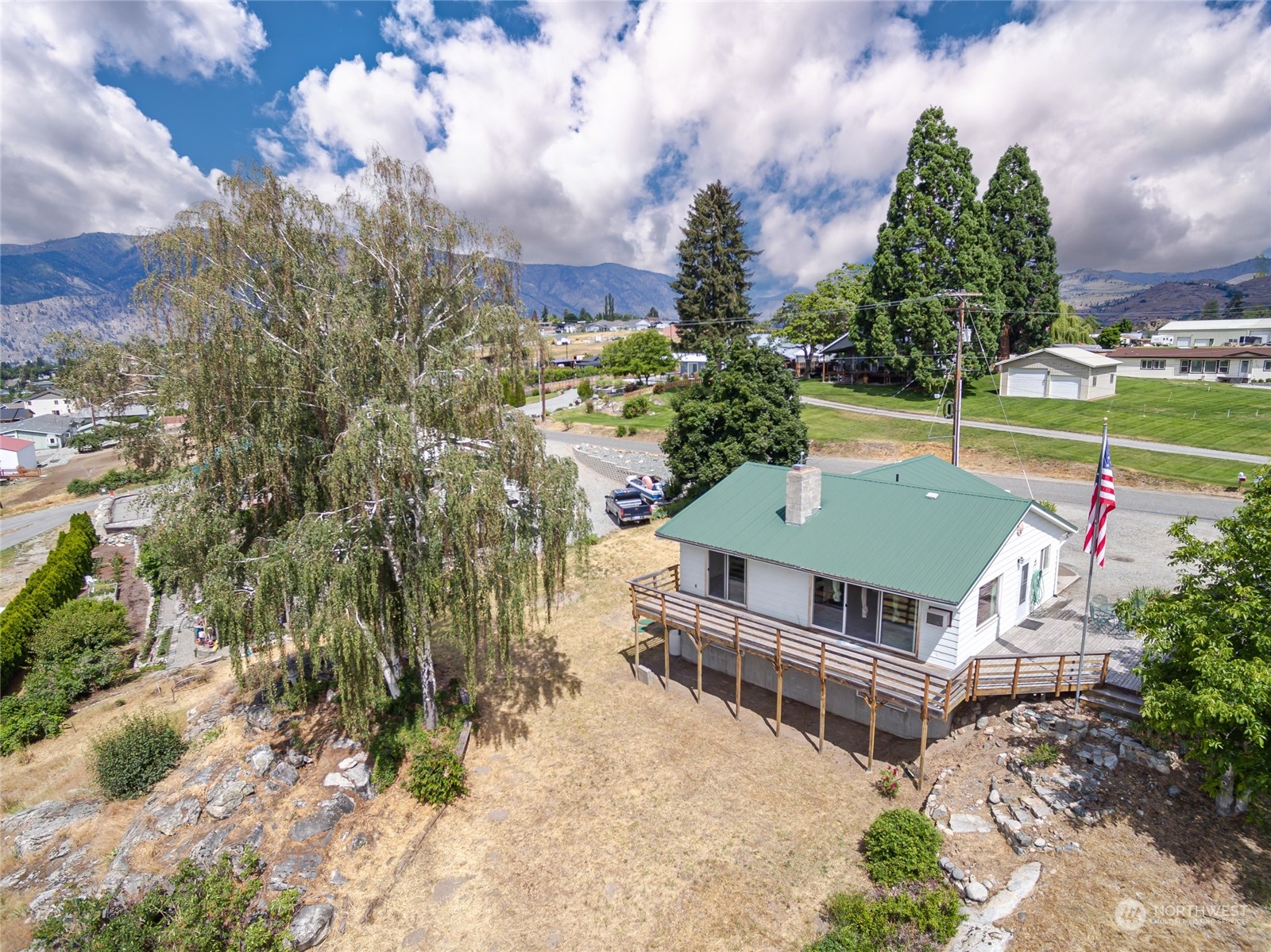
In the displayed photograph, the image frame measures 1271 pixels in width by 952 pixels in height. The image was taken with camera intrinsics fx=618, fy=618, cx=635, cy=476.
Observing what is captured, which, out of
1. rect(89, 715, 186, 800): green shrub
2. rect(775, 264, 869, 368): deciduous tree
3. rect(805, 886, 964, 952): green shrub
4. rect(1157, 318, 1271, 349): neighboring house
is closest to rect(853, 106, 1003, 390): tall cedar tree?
rect(775, 264, 869, 368): deciduous tree

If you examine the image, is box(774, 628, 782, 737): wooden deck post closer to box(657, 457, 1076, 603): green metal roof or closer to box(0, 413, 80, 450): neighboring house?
box(657, 457, 1076, 603): green metal roof

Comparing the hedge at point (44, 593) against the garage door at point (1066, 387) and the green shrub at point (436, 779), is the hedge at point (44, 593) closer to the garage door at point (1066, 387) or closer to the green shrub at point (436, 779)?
the green shrub at point (436, 779)

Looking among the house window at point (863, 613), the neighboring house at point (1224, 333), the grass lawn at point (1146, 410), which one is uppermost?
the neighboring house at point (1224, 333)

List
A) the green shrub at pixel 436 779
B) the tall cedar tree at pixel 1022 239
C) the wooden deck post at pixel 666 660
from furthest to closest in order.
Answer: the tall cedar tree at pixel 1022 239 → the wooden deck post at pixel 666 660 → the green shrub at pixel 436 779

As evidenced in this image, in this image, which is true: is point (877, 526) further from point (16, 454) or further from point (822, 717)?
point (16, 454)

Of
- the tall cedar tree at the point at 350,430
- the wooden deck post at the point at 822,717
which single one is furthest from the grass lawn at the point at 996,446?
the tall cedar tree at the point at 350,430

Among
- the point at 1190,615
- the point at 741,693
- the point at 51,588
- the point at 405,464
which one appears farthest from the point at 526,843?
the point at 51,588

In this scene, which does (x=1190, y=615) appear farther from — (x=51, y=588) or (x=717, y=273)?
(x=717, y=273)
